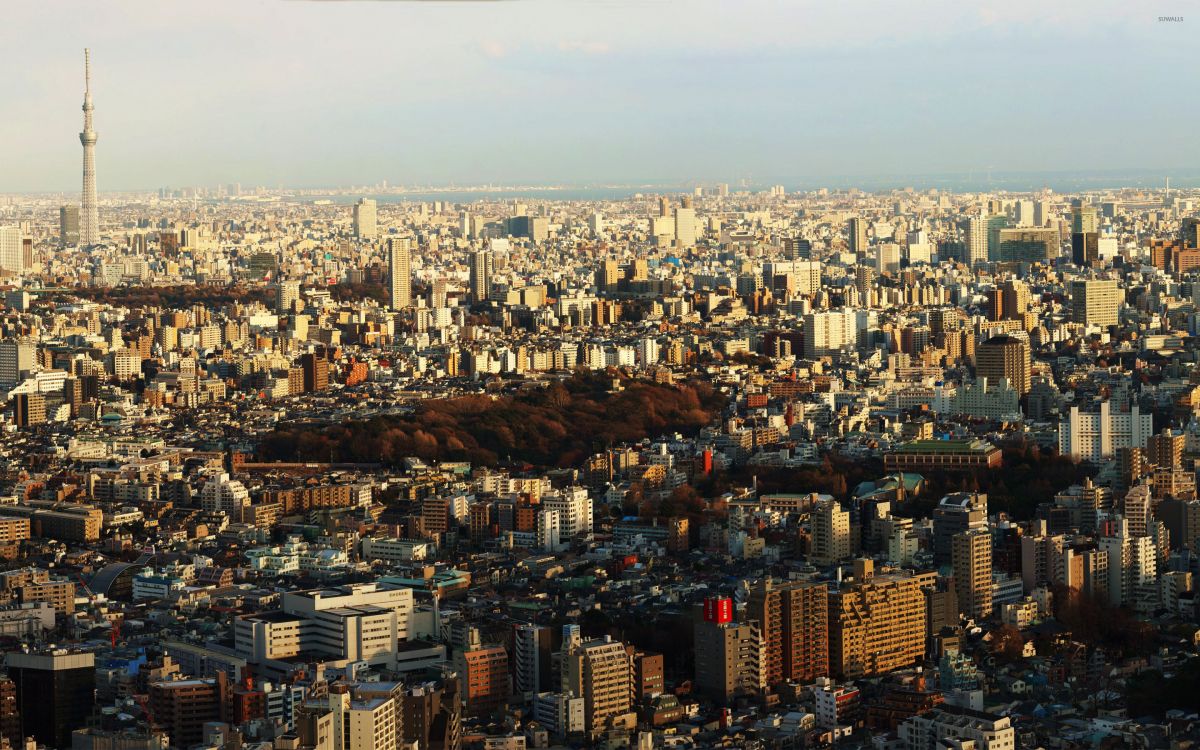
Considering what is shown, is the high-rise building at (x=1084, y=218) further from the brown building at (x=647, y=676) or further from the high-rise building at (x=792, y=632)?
the brown building at (x=647, y=676)

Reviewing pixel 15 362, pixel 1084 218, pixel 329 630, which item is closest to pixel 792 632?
pixel 329 630

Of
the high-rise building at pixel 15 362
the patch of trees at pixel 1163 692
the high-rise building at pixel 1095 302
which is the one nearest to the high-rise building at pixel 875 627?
the patch of trees at pixel 1163 692

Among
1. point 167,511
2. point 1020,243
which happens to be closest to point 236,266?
point 1020,243

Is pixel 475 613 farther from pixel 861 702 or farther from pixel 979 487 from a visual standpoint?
pixel 979 487

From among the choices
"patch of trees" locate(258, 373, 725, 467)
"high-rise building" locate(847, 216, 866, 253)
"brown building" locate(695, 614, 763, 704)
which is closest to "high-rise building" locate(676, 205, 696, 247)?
"high-rise building" locate(847, 216, 866, 253)

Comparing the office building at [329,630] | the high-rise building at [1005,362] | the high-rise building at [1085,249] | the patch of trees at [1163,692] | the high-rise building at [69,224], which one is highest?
the high-rise building at [69,224]

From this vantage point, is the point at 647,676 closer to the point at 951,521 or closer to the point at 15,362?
the point at 951,521

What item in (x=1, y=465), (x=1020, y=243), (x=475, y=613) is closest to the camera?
(x=475, y=613)
